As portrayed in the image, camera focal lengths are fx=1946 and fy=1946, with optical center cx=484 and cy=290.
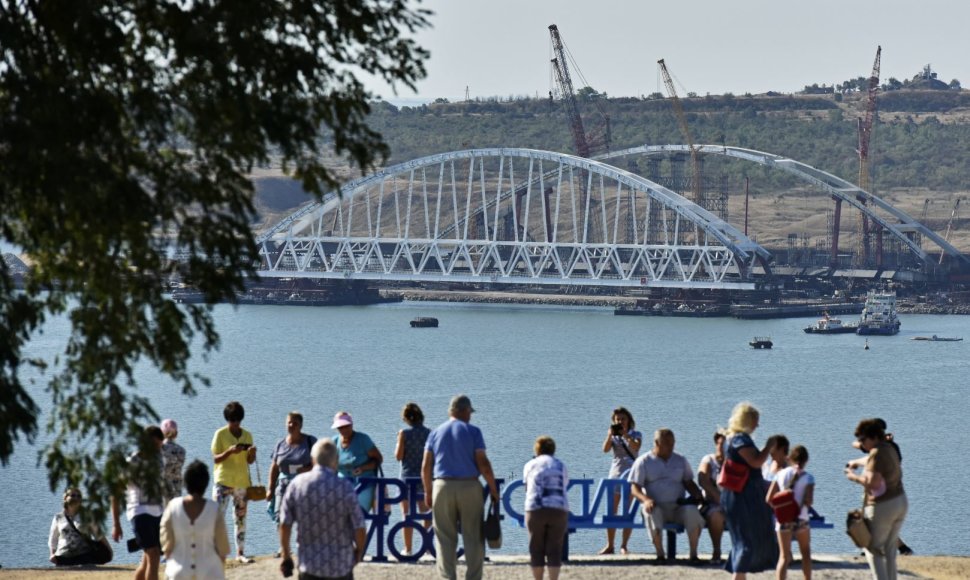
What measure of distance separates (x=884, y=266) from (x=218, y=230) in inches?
4346

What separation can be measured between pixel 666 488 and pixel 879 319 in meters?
77.1

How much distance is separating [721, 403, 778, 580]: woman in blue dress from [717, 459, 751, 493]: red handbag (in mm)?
21

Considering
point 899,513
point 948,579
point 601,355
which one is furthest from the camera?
point 601,355

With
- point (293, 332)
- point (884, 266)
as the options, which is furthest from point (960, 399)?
point (884, 266)

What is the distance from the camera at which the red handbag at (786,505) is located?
12.1 m

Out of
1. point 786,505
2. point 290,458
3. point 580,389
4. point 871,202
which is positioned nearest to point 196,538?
point 290,458

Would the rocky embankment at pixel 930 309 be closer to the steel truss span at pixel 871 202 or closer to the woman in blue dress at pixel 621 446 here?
the steel truss span at pixel 871 202

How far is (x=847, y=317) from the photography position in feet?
327

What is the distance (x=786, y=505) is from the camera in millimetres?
12133

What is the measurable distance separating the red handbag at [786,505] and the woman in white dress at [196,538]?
11.8 feet

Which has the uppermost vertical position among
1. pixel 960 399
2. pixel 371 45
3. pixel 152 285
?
pixel 371 45

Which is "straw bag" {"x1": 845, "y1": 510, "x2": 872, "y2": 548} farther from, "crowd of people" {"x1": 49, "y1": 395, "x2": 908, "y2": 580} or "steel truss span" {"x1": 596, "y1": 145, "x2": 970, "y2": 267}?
"steel truss span" {"x1": 596, "y1": 145, "x2": 970, "y2": 267}

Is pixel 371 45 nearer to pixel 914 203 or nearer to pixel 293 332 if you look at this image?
pixel 293 332

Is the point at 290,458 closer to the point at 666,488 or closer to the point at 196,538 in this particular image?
the point at 666,488
